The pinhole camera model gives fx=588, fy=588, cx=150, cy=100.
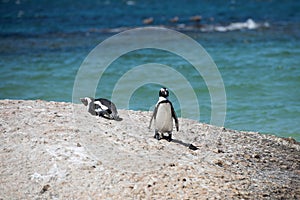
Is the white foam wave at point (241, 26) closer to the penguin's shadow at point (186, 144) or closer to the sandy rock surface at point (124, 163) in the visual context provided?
the sandy rock surface at point (124, 163)

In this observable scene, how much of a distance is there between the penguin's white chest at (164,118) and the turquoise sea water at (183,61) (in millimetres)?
3243

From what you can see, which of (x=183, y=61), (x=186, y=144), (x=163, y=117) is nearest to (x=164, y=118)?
(x=163, y=117)

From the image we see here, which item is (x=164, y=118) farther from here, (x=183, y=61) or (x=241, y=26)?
(x=241, y=26)

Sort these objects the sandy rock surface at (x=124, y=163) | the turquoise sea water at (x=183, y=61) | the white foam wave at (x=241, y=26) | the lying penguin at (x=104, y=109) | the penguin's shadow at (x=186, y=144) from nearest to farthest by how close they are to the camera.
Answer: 1. the sandy rock surface at (x=124, y=163)
2. the penguin's shadow at (x=186, y=144)
3. the lying penguin at (x=104, y=109)
4. the turquoise sea water at (x=183, y=61)
5. the white foam wave at (x=241, y=26)

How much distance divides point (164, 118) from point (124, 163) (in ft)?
3.57

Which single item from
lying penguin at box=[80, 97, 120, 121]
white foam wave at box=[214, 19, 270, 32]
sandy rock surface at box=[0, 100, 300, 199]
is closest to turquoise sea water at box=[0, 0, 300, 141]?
white foam wave at box=[214, 19, 270, 32]

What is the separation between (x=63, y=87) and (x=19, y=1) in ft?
72.3

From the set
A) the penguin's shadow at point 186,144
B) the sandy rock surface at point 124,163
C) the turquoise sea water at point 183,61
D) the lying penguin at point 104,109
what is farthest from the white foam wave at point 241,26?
the penguin's shadow at point 186,144

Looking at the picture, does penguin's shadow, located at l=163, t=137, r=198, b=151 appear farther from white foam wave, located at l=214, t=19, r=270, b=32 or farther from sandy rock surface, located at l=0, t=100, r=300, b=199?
white foam wave, located at l=214, t=19, r=270, b=32

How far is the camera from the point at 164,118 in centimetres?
788

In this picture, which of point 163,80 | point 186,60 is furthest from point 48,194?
point 186,60

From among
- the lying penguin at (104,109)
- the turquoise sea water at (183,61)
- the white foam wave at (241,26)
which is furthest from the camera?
the white foam wave at (241,26)

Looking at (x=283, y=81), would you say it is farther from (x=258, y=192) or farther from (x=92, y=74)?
(x=258, y=192)

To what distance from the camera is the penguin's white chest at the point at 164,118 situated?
7.86 m
